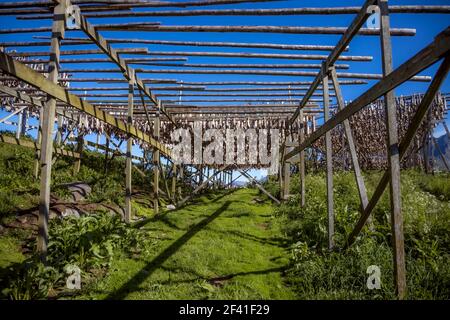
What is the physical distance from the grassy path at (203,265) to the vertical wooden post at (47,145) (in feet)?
3.56

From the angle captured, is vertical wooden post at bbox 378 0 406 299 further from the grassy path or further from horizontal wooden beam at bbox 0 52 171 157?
horizontal wooden beam at bbox 0 52 171 157

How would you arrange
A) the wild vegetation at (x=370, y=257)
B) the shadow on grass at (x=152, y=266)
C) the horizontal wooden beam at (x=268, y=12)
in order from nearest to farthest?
the wild vegetation at (x=370, y=257)
the shadow on grass at (x=152, y=266)
the horizontal wooden beam at (x=268, y=12)

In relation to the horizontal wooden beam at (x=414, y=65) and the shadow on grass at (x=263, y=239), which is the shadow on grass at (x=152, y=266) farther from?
the horizontal wooden beam at (x=414, y=65)

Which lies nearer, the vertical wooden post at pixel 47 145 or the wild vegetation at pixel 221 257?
the wild vegetation at pixel 221 257

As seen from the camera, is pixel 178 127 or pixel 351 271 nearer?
pixel 351 271

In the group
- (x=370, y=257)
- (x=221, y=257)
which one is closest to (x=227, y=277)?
(x=221, y=257)

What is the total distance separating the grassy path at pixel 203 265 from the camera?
3773mm

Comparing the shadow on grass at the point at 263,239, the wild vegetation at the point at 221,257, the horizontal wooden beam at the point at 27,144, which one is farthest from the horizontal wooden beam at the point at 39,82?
the horizontal wooden beam at the point at 27,144

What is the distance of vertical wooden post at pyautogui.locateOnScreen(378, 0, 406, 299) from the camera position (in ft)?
9.69

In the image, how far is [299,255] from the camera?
489cm

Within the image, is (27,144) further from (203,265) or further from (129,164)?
(203,265)
